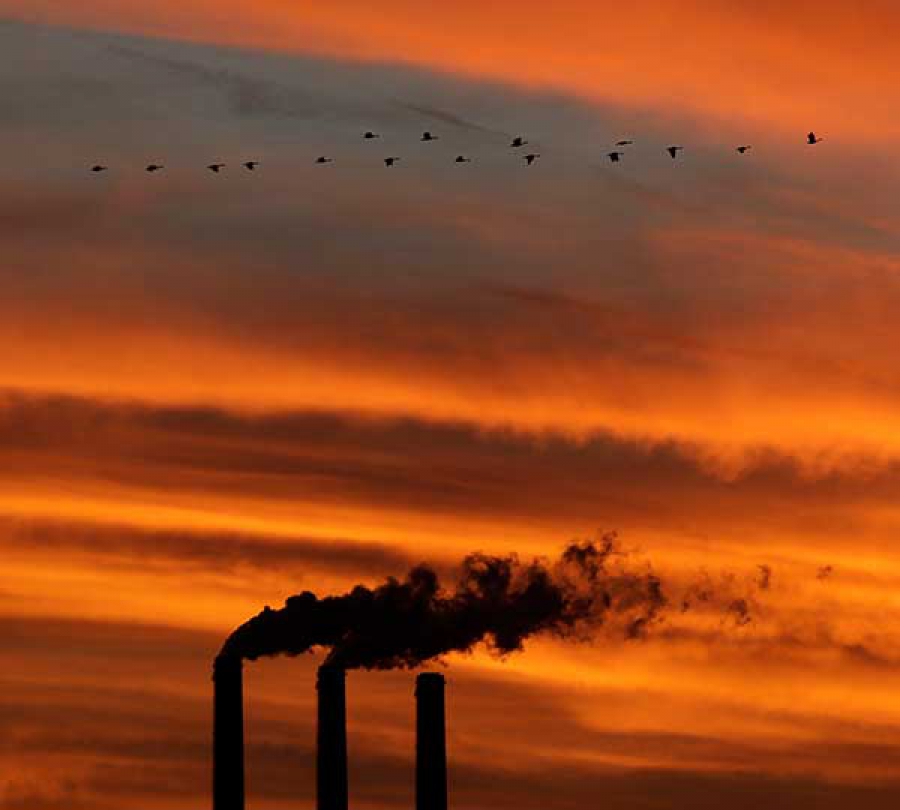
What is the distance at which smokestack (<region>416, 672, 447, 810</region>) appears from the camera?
375ft

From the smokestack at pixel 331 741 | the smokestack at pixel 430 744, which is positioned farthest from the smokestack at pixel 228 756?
the smokestack at pixel 430 744

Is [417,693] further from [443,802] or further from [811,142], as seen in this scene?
[811,142]

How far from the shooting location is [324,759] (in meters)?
118

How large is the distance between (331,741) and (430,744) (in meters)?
4.70

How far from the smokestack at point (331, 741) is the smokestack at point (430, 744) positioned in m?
3.64

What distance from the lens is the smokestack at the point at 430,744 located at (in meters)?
114

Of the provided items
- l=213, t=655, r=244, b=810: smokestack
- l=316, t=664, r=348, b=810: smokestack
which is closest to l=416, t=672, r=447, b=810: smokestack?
l=316, t=664, r=348, b=810: smokestack

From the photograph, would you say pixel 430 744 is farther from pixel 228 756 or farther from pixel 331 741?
pixel 228 756

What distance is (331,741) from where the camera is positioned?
388ft

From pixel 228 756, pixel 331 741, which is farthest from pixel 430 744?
pixel 228 756

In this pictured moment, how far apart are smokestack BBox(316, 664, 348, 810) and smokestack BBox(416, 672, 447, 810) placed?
143 inches

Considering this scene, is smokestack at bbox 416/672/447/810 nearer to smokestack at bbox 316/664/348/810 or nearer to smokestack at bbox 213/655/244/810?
smokestack at bbox 316/664/348/810

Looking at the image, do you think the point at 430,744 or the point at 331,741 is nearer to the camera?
the point at 430,744

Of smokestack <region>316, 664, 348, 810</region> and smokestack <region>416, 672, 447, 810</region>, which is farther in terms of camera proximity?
smokestack <region>316, 664, 348, 810</region>
